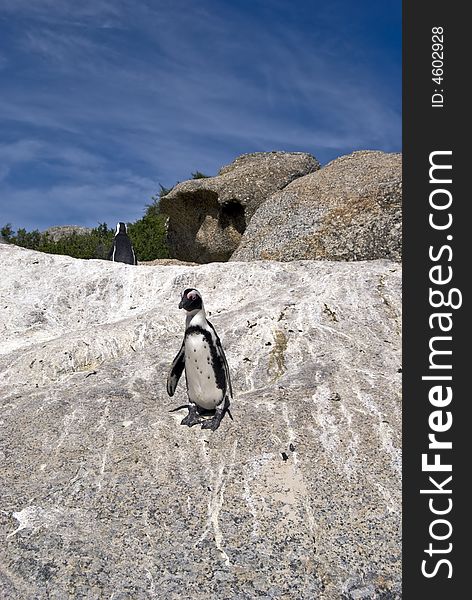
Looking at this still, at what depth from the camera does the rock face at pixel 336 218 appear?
48.0 ft

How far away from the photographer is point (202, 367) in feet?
23.6

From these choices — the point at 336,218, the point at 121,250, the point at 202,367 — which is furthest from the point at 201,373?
the point at 121,250

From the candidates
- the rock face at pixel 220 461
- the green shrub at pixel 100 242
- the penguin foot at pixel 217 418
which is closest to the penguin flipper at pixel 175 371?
the rock face at pixel 220 461

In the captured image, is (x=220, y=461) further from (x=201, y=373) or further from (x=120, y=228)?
(x=120, y=228)

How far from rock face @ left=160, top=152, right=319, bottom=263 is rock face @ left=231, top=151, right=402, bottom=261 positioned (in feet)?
11.0

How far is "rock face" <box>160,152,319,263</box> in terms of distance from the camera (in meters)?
20.6

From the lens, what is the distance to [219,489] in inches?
243

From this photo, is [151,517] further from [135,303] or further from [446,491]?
[135,303]

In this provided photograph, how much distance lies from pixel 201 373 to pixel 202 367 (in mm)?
74

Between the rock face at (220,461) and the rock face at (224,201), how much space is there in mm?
9519

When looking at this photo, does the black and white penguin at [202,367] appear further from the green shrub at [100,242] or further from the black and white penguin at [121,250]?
the green shrub at [100,242]

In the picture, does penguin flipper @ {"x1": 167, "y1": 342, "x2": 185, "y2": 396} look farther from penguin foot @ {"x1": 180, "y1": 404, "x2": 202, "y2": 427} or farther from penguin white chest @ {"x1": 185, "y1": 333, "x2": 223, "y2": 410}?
penguin foot @ {"x1": 180, "y1": 404, "x2": 202, "y2": 427}

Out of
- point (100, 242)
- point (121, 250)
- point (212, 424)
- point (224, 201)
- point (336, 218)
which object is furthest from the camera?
point (100, 242)

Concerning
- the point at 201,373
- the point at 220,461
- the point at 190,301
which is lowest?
the point at 220,461
